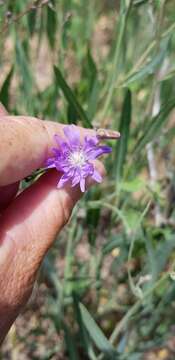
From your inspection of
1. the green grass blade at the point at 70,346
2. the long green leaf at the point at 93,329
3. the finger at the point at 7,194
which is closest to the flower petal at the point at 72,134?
the finger at the point at 7,194

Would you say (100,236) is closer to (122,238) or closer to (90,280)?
(90,280)

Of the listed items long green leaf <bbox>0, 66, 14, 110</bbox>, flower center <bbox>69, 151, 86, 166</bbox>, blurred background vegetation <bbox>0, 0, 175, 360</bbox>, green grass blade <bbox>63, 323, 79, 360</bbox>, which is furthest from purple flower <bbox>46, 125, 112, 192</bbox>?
green grass blade <bbox>63, 323, 79, 360</bbox>

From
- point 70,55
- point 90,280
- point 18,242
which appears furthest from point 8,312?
point 70,55

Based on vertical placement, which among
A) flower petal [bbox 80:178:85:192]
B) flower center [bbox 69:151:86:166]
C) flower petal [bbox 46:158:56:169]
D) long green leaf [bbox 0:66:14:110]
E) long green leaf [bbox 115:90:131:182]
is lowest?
long green leaf [bbox 115:90:131:182]

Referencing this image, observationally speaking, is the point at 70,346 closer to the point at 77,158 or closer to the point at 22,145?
the point at 77,158

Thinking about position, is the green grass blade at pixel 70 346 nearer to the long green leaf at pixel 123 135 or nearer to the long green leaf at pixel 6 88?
the long green leaf at pixel 123 135

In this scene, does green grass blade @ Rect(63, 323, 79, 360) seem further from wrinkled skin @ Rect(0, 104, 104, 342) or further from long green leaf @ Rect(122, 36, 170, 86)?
long green leaf @ Rect(122, 36, 170, 86)

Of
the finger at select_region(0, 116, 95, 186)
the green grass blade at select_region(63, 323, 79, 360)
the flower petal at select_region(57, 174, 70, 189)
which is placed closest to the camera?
the finger at select_region(0, 116, 95, 186)

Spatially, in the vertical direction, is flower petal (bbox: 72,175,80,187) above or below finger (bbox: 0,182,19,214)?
below
